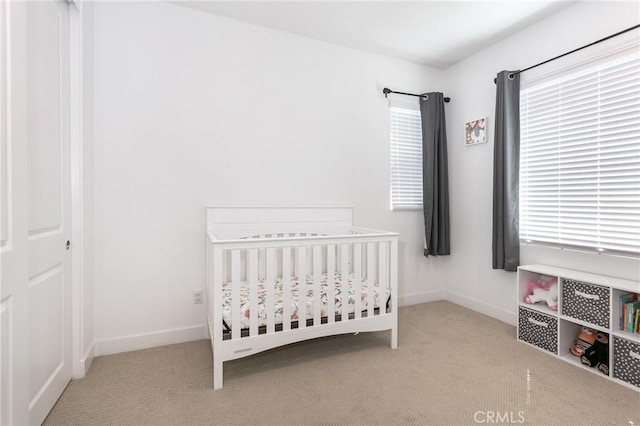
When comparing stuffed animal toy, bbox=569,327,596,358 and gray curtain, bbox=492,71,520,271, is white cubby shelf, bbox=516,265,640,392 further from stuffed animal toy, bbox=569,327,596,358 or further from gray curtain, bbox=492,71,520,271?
gray curtain, bbox=492,71,520,271

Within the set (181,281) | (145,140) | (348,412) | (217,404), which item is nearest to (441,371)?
(348,412)

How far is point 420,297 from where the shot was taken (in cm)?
319

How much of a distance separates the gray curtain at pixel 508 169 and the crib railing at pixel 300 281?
1034 mm

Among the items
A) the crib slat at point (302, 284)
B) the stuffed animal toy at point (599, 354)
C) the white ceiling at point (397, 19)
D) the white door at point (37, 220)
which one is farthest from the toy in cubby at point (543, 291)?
the white door at point (37, 220)

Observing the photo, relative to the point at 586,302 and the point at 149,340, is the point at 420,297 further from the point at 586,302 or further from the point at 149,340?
the point at 149,340

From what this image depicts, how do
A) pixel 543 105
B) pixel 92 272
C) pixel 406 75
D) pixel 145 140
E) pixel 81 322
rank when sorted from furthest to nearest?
pixel 406 75 < pixel 543 105 < pixel 145 140 < pixel 92 272 < pixel 81 322

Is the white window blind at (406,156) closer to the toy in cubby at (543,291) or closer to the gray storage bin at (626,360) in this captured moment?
the toy in cubby at (543,291)

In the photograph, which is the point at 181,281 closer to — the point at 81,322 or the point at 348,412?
the point at 81,322

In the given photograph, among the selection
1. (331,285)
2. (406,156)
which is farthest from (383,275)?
(406,156)

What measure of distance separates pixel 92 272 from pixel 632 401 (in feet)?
10.2

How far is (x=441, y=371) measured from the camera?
187 centimetres

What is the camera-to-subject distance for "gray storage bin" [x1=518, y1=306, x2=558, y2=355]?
2096 millimetres

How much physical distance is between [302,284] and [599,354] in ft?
5.94

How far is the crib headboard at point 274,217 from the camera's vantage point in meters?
2.38
